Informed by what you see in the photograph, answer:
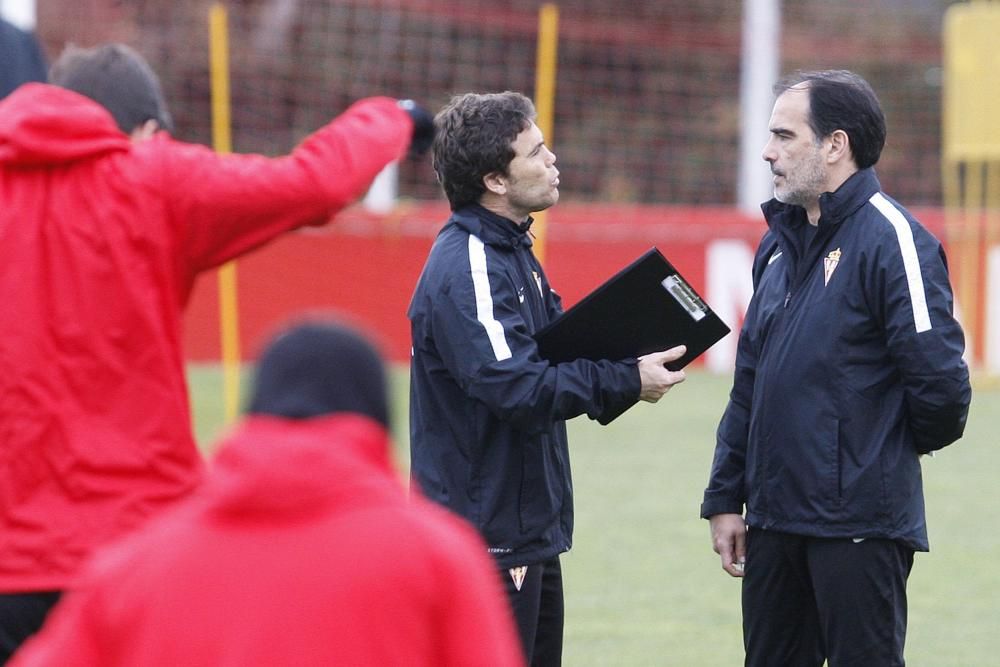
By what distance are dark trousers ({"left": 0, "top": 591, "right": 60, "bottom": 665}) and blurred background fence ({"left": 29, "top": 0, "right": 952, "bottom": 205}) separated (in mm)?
15453

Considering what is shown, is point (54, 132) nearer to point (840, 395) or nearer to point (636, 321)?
point (636, 321)

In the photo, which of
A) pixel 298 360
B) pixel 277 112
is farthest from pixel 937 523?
pixel 277 112

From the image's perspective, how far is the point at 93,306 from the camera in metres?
3.10

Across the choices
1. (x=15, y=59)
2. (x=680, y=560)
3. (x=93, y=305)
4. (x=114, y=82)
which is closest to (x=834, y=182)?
(x=114, y=82)

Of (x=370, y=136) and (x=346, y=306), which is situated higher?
(x=370, y=136)

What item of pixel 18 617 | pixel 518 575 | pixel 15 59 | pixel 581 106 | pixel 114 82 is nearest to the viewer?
pixel 18 617

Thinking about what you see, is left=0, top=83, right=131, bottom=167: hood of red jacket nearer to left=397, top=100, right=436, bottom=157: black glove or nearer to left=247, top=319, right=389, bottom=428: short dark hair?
left=397, top=100, right=436, bottom=157: black glove

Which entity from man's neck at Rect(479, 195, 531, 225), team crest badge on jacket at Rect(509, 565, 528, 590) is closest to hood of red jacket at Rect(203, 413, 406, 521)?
team crest badge on jacket at Rect(509, 565, 528, 590)

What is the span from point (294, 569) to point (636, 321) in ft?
7.06

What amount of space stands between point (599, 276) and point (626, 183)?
5.72 meters

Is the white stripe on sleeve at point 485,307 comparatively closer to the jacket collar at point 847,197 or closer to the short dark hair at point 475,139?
the short dark hair at point 475,139

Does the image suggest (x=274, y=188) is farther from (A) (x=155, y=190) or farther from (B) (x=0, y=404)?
(B) (x=0, y=404)

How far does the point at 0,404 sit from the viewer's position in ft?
10.1

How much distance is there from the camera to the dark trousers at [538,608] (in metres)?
4.01
